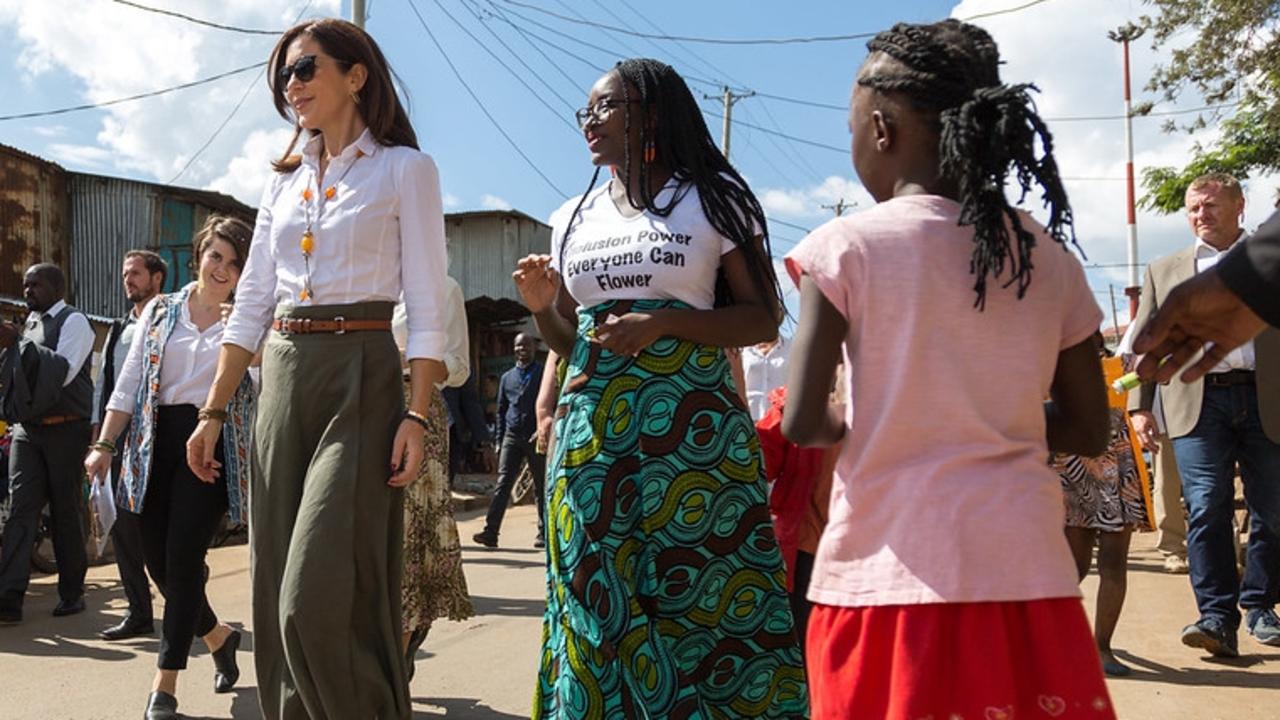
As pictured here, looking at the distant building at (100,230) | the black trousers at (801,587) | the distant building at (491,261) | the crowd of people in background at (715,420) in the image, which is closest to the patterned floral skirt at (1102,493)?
the crowd of people in background at (715,420)

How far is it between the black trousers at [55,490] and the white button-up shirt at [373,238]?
4.77 m

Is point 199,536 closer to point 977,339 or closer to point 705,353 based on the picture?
point 705,353

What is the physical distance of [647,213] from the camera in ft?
Result: 10.7

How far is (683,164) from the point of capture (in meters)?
3.36

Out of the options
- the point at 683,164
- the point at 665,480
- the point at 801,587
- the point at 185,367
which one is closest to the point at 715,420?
the point at 665,480

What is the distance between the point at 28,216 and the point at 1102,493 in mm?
21657

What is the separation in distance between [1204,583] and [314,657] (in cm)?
437

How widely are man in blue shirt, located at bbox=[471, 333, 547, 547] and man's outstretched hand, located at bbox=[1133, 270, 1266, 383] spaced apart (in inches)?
342

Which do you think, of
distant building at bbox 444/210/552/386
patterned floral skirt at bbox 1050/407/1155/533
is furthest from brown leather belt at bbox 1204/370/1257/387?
distant building at bbox 444/210/552/386

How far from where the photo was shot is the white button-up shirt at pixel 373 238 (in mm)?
3340

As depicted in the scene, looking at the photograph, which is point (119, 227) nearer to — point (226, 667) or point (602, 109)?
point (226, 667)

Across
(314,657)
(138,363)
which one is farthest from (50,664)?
→ (314,657)

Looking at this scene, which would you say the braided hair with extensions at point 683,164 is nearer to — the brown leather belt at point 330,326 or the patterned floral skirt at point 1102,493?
the brown leather belt at point 330,326

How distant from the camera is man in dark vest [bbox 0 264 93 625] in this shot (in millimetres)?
7191
